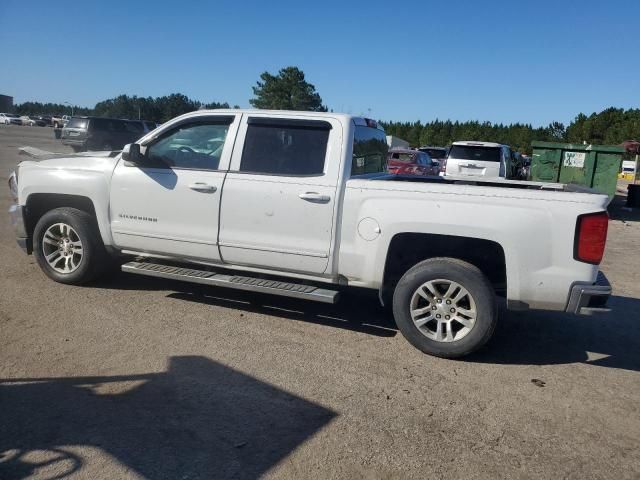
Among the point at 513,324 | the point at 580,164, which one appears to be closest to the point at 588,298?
the point at 513,324

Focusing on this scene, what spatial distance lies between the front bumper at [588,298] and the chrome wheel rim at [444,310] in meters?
0.73

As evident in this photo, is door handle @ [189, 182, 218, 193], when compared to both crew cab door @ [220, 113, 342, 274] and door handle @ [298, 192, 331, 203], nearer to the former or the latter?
crew cab door @ [220, 113, 342, 274]

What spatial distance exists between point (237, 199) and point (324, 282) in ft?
3.65

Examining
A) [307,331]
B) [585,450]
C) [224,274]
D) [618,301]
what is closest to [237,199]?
[224,274]

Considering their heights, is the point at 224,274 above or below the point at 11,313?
above

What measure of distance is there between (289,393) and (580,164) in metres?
14.1

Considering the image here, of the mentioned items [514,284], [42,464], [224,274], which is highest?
[514,284]

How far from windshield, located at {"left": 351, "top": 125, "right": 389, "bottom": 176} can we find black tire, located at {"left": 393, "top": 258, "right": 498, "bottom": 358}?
1136 millimetres

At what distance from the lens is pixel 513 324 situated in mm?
5613

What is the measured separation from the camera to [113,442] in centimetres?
312

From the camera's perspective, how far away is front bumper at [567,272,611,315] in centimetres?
420

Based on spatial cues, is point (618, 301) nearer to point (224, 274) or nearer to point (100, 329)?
point (224, 274)

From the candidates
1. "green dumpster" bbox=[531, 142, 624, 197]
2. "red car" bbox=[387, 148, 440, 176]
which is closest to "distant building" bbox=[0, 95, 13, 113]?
"red car" bbox=[387, 148, 440, 176]

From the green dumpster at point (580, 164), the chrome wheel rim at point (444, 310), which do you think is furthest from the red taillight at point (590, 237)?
the green dumpster at point (580, 164)
